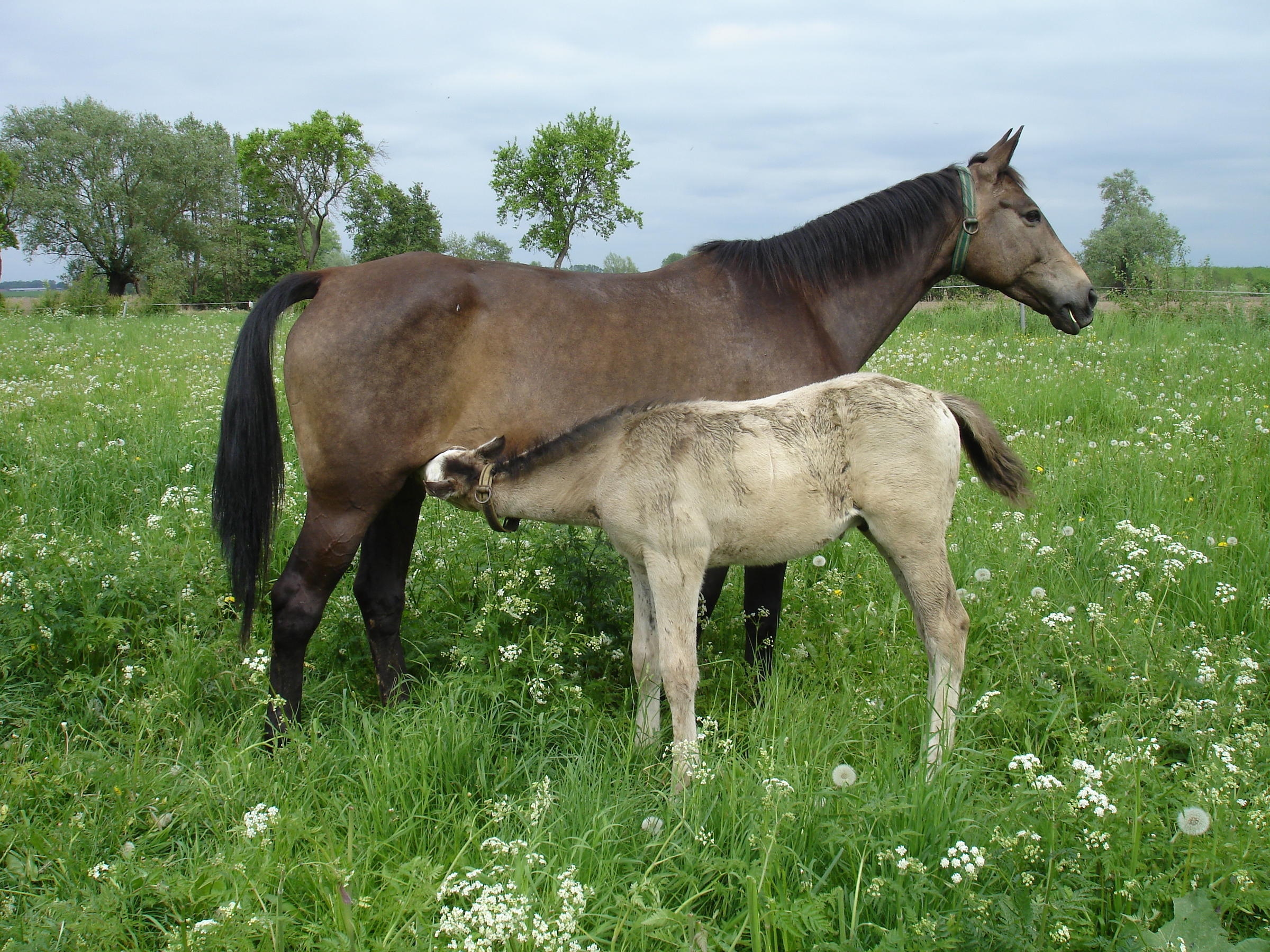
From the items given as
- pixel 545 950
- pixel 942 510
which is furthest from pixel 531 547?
pixel 545 950

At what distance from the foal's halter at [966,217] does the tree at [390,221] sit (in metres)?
40.4

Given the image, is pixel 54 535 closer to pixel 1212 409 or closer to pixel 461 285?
pixel 461 285

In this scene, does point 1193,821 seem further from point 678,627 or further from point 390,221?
point 390,221

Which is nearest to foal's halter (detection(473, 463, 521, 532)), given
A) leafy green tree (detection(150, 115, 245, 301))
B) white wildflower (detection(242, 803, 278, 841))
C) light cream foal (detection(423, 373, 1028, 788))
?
light cream foal (detection(423, 373, 1028, 788))

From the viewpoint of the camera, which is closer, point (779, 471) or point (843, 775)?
point (843, 775)

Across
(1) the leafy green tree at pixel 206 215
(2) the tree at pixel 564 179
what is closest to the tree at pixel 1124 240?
(2) the tree at pixel 564 179

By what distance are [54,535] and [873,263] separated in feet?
17.2

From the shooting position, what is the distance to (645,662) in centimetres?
338

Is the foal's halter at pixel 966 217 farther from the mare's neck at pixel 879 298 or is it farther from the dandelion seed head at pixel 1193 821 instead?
the dandelion seed head at pixel 1193 821

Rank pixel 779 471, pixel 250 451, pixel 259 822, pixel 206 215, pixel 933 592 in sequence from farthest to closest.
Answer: pixel 206 215 → pixel 250 451 → pixel 933 592 → pixel 779 471 → pixel 259 822

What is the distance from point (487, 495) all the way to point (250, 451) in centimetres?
143

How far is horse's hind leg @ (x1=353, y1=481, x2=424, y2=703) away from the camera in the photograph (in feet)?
12.6

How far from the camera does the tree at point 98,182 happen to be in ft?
146

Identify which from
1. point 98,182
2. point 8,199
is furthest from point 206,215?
point 8,199
